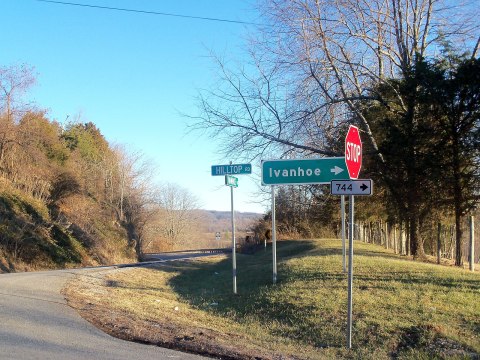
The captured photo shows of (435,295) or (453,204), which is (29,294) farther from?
(453,204)

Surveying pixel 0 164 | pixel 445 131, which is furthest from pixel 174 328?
pixel 0 164

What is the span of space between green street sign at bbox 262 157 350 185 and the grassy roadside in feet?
8.48

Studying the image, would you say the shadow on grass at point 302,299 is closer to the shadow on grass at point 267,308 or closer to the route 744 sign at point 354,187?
the shadow on grass at point 267,308

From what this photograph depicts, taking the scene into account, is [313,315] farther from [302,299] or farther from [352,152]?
[352,152]

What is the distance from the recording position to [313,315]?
9.66 metres

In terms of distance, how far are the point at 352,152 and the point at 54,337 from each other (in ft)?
17.0

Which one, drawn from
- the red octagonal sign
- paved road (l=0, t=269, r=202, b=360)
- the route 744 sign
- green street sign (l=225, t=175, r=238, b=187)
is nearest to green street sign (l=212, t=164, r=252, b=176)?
green street sign (l=225, t=175, r=238, b=187)

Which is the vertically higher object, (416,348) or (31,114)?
(31,114)

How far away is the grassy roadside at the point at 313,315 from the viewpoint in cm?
750

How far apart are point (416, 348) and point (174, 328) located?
3945 millimetres

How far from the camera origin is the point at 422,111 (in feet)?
63.0

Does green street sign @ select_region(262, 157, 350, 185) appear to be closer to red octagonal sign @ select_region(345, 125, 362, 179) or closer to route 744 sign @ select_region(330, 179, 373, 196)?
red octagonal sign @ select_region(345, 125, 362, 179)

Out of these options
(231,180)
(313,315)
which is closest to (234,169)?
(231,180)

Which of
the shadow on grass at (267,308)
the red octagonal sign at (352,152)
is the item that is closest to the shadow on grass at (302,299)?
the shadow on grass at (267,308)
